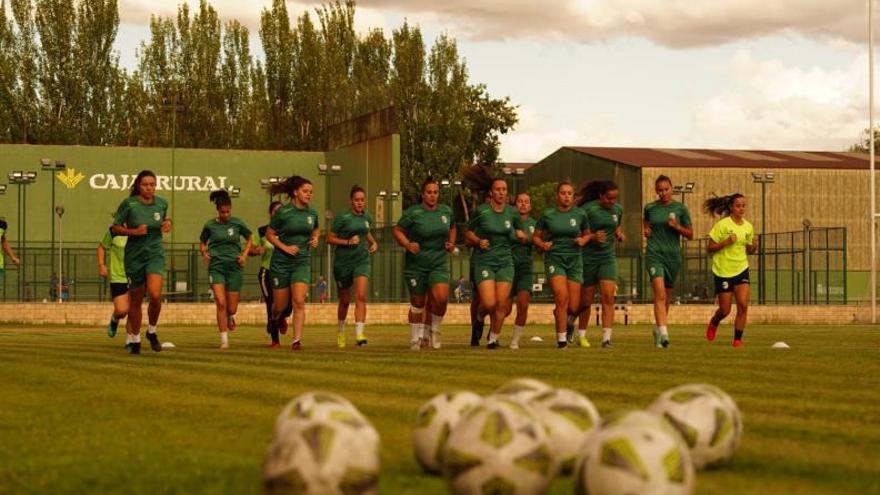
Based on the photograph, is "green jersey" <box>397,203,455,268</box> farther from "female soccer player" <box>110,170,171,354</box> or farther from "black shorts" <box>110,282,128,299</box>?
"black shorts" <box>110,282,128,299</box>

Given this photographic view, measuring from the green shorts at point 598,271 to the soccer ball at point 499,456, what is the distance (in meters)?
14.5

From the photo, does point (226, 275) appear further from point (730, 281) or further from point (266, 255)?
point (730, 281)

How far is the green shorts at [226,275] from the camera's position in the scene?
2134 centimetres

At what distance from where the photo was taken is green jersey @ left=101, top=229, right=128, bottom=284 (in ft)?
67.0

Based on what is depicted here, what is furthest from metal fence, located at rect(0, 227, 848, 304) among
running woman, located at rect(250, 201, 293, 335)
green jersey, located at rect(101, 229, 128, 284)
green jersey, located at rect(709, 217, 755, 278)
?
green jersey, located at rect(709, 217, 755, 278)

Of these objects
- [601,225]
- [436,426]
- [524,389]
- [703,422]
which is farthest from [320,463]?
[601,225]

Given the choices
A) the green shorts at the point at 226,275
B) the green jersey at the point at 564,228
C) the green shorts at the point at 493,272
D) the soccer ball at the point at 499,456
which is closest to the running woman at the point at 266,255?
the green shorts at the point at 226,275

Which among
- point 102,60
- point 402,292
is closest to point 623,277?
point 402,292

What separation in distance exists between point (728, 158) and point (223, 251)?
6726 cm

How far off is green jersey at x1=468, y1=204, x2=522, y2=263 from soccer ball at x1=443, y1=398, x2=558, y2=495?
44.7ft

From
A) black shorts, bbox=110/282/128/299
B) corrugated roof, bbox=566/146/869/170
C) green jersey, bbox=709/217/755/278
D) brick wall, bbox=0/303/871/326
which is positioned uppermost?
corrugated roof, bbox=566/146/869/170

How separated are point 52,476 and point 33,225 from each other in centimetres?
6236

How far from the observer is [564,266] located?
20000 millimetres

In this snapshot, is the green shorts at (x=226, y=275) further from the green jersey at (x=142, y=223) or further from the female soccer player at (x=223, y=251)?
the green jersey at (x=142, y=223)
